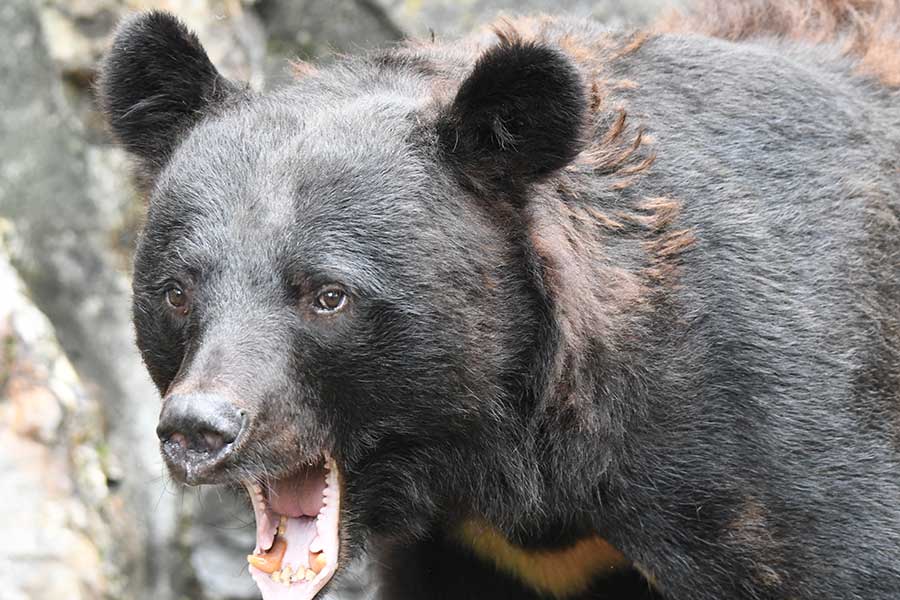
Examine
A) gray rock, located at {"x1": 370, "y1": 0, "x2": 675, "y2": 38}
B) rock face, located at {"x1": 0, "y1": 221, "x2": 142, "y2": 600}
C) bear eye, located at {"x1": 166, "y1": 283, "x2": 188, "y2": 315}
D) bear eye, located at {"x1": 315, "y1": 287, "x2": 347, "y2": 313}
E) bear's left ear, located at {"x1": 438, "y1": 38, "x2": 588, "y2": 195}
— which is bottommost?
rock face, located at {"x1": 0, "y1": 221, "x2": 142, "y2": 600}

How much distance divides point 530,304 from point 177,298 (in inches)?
44.1

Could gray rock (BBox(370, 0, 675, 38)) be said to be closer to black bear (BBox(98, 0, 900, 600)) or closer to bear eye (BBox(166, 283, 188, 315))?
black bear (BBox(98, 0, 900, 600))

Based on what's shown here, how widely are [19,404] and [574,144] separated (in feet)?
13.1

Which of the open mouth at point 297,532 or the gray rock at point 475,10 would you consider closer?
the open mouth at point 297,532

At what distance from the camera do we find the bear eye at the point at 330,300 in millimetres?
4461

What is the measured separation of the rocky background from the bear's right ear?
2.70 metres

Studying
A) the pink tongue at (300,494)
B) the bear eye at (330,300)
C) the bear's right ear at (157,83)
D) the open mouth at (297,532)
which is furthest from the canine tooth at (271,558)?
the bear's right ear at (157,83)

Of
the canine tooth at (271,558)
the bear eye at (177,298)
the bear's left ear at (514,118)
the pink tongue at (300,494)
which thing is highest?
the bear's left ear at (514,118)

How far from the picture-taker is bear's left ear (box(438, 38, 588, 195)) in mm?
4531

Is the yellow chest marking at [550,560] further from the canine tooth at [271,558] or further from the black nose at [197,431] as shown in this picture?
the black nose at [197,431]

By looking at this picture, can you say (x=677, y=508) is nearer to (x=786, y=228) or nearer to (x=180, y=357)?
(x=786, y=228)

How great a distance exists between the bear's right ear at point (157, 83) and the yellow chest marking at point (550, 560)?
1775 millimetres

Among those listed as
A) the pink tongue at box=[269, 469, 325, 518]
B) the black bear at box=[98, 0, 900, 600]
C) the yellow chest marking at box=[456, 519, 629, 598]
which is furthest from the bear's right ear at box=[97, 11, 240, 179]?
the yellow chest marking at box=[456, 519, 629, 598]

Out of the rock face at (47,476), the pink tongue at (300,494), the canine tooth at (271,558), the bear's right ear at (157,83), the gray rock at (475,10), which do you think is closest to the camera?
the canine tooth at (271,558)
